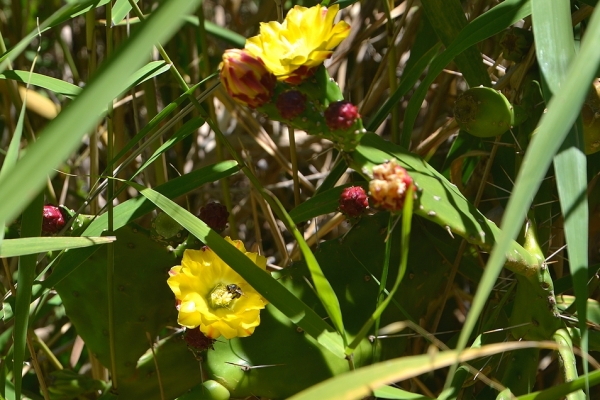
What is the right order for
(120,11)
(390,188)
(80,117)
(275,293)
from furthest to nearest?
(120,11) < (275,293) < (390,188) < (80,117)

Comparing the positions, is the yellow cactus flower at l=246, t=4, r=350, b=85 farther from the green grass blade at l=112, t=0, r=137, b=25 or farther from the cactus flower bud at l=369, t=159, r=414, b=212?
the green grass blade at l=112, t=0, r=137, b=25

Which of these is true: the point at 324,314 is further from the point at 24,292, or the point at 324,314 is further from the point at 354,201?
the point at 24,292

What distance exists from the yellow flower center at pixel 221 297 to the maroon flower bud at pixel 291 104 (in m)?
0.21

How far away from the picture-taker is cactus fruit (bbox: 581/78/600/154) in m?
0.74

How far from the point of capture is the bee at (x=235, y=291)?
692mm

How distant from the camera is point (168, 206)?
66cm

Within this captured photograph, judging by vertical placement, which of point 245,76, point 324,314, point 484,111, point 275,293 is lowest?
point 324,314

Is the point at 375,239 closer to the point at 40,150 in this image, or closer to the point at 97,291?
the point at 97,291

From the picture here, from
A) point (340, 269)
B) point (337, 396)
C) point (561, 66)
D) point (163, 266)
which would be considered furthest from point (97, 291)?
point (561, 66)

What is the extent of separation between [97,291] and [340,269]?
312 mm

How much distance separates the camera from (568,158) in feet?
1.80

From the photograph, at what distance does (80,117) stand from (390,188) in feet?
0.87

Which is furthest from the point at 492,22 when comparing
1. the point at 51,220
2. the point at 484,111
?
the point at 51,220

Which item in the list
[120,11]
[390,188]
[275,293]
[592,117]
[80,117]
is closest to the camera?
[80,117]
